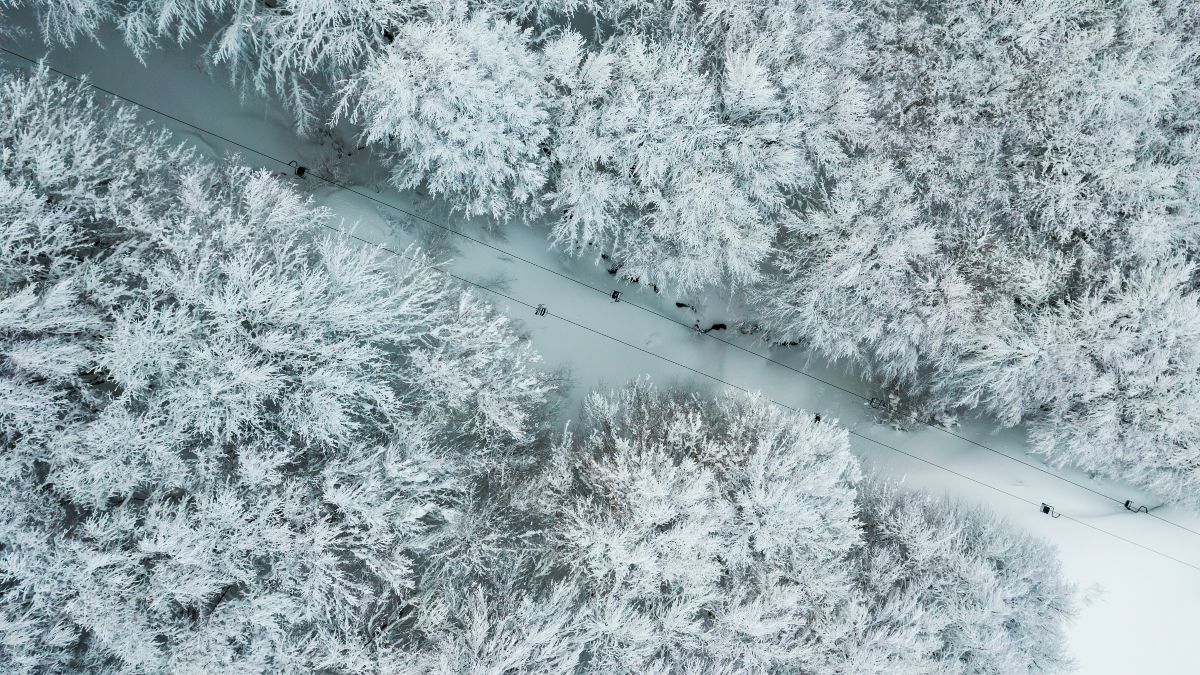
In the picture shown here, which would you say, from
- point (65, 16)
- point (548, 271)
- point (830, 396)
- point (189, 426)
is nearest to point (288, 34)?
point (65, 16)

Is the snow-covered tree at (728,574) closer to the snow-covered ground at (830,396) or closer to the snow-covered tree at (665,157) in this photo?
the snow-covered ground at (830,396)

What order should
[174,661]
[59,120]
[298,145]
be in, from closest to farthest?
[174,661]
[59,120]
[298,145]

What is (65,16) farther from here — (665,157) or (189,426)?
(665,157)

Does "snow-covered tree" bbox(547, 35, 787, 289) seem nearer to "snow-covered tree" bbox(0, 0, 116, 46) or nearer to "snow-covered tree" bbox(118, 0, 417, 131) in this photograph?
"snow-covered tree" bbox(118, 0, 417, 131)

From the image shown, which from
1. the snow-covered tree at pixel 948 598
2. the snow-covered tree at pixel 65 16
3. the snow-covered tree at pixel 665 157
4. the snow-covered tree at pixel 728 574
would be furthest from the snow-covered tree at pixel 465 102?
the snow-covered tree at pixel 948 598

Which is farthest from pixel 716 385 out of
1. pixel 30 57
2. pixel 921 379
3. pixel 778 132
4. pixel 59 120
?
pixel 30 57

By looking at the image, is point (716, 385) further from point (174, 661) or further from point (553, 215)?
point (174, 661)
